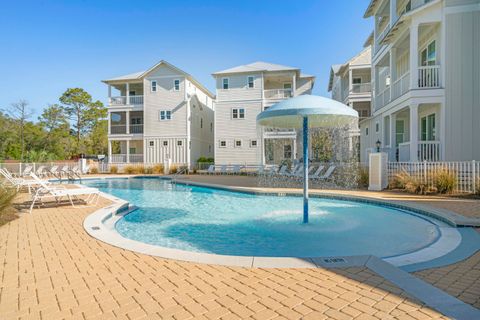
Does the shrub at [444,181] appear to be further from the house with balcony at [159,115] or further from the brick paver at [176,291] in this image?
the house with balcony at [159,115]

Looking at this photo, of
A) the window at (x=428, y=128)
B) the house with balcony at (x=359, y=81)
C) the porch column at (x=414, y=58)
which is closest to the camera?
the porch column at (x=414, y=58)

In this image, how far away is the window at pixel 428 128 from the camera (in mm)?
14867

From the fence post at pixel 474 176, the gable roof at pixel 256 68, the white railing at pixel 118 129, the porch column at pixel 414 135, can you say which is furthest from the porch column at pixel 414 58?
the white railing at pixel 118 129

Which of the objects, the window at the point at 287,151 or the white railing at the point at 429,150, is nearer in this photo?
the white railing at the point at 429,150

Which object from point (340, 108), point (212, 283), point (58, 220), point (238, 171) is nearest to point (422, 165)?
point (340, 108)

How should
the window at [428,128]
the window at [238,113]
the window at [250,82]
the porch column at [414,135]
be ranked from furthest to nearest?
the window at [238,113] < the window at [250,82] < the window at [428,128] < the porch column at [414,135]

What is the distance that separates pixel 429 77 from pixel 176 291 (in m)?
14.3

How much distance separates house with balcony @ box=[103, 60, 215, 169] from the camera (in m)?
28.4

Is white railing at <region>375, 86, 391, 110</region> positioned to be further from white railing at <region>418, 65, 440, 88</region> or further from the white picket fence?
the white picket fence

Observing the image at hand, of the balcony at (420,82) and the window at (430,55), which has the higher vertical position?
the window at (430,55)

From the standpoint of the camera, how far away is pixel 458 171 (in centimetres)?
1073

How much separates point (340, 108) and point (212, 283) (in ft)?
15.5

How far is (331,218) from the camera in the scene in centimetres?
771

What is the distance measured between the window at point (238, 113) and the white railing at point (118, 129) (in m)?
11.4
